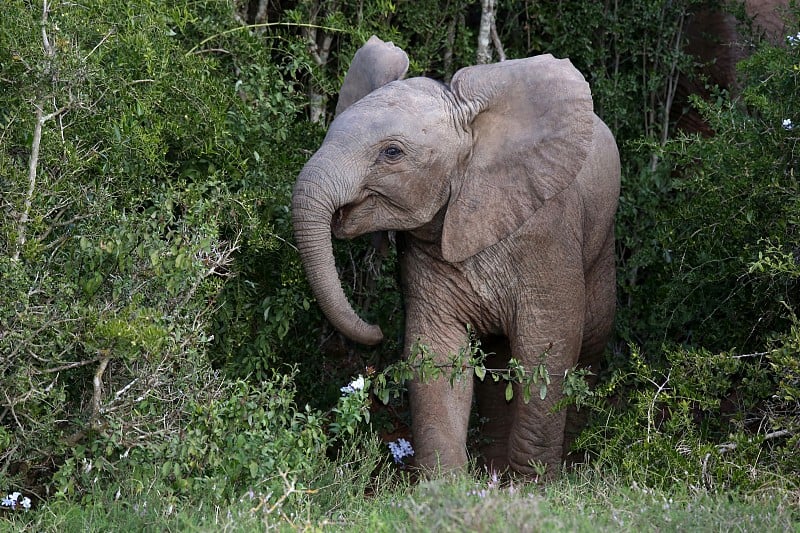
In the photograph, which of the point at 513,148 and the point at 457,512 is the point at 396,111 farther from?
the point at 457,512

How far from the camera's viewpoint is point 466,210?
21.9 ft

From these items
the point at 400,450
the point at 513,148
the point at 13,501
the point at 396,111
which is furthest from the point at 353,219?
the point at 13,501

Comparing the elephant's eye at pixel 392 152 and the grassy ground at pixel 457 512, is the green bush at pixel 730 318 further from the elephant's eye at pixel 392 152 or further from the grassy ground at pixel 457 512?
the elephant's eye at pixel 392 152

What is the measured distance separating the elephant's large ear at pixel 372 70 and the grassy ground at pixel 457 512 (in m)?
2.31

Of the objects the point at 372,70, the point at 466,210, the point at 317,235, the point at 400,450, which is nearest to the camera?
the point at 317,235

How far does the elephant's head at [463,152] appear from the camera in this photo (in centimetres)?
645

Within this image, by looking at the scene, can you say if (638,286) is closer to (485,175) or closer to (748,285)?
(748,285)

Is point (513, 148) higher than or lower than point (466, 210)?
higher

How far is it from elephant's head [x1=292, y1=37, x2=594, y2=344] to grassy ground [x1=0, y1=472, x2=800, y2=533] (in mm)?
1387

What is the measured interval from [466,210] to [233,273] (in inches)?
49.4

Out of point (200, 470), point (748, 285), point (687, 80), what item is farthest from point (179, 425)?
point (687, 80)

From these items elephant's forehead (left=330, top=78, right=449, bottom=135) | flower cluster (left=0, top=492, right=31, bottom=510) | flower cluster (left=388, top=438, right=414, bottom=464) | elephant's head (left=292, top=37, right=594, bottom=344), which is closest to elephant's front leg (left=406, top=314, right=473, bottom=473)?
flower cluster (left=388, top=438, right=414, bottom=464)

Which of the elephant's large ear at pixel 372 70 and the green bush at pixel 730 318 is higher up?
the elephant's large ear at pixel 372 70

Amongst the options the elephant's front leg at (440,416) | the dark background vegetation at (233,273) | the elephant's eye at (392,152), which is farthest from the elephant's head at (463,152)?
the dark background vegetation at (233,273)
